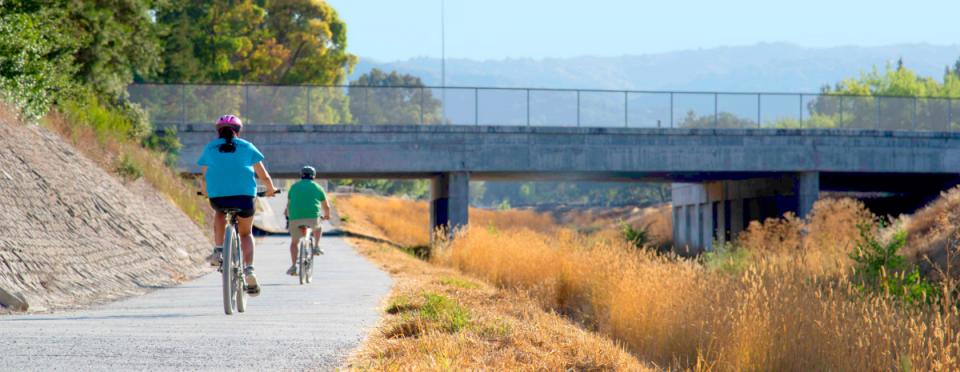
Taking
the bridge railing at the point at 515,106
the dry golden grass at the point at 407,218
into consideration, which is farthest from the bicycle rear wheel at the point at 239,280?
the dry golden grass at the point at 407,218

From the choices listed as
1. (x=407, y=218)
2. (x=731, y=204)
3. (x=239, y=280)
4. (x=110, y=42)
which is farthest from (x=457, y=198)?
(x=407, y=218)

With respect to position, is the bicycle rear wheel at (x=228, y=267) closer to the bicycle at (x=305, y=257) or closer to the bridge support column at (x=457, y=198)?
the bicycle at (x=305, y=257)

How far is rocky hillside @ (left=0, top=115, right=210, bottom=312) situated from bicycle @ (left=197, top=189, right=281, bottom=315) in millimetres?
2345

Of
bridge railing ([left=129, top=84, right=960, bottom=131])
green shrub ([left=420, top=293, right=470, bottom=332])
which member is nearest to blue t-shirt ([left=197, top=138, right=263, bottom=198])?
green shrub ([left=420, top=293, right=470, bottom=332])

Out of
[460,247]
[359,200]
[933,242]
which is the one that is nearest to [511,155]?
[460,247]

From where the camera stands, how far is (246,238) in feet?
42.1

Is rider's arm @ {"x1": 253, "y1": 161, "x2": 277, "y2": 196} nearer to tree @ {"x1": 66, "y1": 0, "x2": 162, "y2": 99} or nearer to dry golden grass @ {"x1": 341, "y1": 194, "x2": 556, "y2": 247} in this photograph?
tree @ {"x1": 66, "y1": 0, "x2": 162, "y2": 99}

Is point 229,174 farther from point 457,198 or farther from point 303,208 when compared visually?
point 457,198

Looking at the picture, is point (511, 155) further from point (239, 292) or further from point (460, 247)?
point (239, 292)

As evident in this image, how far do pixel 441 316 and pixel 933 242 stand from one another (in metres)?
19.2

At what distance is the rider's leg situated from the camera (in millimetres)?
12648

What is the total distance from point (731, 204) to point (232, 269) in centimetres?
4980

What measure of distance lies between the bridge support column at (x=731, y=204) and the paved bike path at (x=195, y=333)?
1213 inches

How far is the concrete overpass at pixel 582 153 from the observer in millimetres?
45406
